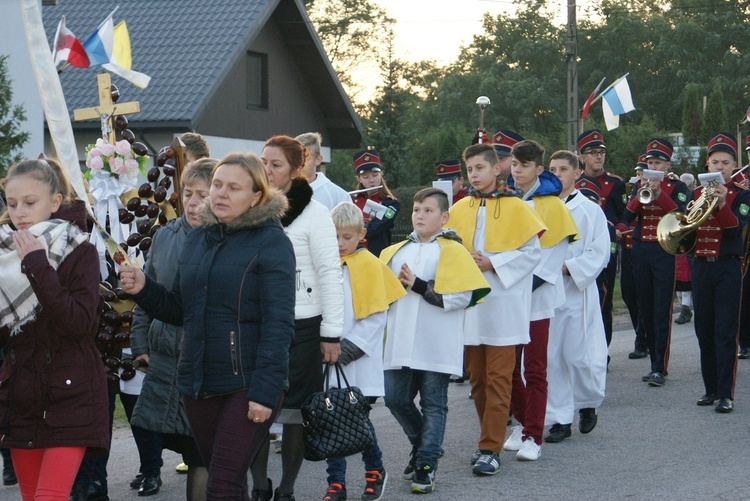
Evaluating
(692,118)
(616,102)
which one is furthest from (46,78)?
(692,118)

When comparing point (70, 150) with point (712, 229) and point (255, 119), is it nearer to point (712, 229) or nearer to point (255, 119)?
point (712, 229)

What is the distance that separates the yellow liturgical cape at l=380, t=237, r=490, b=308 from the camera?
22.2ft

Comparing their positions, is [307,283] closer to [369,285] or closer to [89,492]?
[369,285]

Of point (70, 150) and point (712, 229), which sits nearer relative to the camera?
point (70, 150)

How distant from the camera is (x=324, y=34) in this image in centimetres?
6506

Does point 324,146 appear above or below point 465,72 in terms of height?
below

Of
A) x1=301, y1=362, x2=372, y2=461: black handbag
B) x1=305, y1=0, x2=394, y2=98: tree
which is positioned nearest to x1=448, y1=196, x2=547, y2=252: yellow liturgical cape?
x1=301, y1=362, x2=372, y2=461: black handbag

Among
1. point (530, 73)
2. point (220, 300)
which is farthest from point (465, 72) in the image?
point (220, 300)

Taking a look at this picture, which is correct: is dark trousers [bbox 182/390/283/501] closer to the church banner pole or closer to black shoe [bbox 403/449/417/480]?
the church banner pole

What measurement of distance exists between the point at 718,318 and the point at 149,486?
4.86m

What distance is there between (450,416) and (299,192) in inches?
146

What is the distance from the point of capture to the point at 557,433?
828 cm

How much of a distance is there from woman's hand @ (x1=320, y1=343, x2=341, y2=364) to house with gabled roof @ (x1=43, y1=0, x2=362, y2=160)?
17712mm

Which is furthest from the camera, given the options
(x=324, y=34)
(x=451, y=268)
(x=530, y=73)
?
(x=530, y=73)
